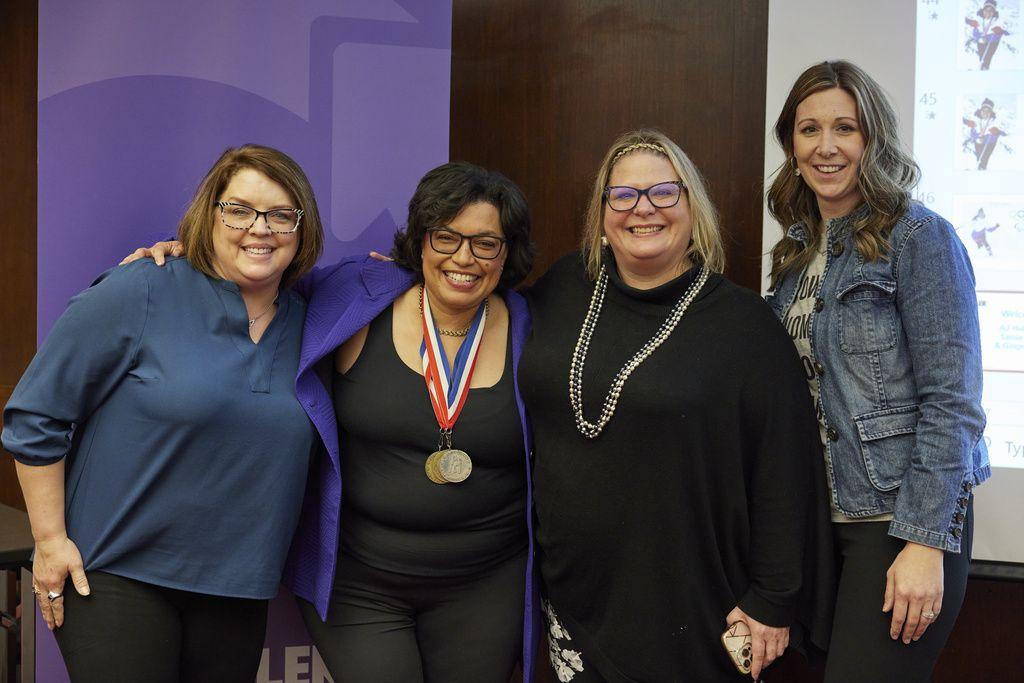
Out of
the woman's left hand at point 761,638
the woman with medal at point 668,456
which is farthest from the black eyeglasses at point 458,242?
the woman's left hand at point 761,638

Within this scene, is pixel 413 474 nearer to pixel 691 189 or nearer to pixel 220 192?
pixel 220 192

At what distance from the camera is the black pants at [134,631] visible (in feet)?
5.74

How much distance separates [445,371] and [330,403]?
284mm

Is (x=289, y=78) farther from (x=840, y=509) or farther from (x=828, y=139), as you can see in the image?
(x=840, y=509)

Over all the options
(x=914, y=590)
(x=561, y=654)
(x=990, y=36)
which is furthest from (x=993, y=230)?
(x=561, y=654)

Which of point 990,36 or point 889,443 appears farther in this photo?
point 990,36

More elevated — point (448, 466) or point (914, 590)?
point (448, 466)

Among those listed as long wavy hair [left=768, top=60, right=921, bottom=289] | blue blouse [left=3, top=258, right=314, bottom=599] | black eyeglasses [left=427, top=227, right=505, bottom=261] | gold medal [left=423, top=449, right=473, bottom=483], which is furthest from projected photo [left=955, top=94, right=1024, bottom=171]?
blue blouse [left=3, top=258, right=314, bottom=599]

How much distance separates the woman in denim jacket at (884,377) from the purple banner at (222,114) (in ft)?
4.01

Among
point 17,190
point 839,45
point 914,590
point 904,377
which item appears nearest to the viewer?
point 914,590

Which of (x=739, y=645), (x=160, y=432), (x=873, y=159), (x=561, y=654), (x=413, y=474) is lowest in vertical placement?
(x=561, y=654)

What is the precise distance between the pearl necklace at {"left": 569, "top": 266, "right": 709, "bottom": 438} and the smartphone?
53 cm

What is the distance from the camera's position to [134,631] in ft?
5.78

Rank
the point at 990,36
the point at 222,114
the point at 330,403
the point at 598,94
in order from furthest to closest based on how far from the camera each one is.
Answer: the point at 598,94
the point at 990,36
the point at 222,114
the point at 330,403
